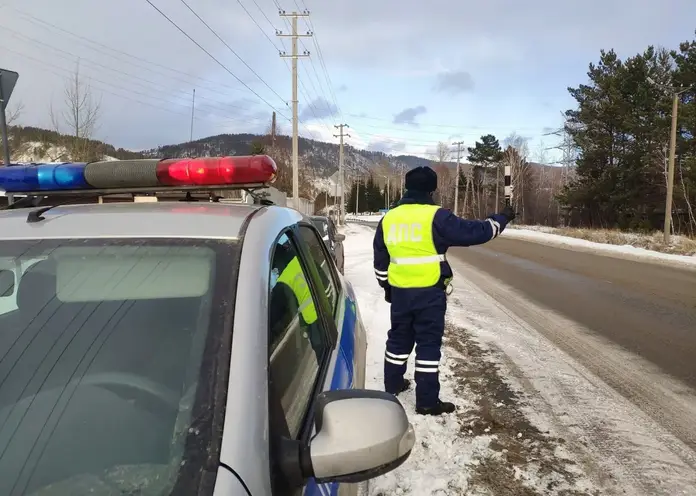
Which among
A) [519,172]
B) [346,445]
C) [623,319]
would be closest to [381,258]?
[346,445]

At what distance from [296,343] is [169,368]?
20.3 inches

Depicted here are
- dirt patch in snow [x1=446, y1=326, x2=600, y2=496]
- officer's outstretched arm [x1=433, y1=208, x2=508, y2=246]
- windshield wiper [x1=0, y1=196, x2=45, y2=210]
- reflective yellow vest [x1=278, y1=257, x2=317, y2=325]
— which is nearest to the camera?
reflective yellow vest [x1=278, y1=257, x2=317, y2=325]

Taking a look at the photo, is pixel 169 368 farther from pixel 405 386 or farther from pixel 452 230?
pixel 405 386

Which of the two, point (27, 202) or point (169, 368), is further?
point (27, 202)

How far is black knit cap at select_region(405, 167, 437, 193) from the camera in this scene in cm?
377

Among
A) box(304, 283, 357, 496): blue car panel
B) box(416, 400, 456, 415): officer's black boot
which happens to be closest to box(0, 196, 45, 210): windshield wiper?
box(304, 283, 357, 496): blue car panel

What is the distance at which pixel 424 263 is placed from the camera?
366cm

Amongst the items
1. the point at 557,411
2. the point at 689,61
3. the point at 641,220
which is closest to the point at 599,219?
the point at 641,220

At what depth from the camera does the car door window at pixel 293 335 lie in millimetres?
1380

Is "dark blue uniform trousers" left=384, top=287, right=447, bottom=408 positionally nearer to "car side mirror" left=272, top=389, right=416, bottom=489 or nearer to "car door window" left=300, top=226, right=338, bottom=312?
"car door window" left=300, top=226, right=338, bottom=312

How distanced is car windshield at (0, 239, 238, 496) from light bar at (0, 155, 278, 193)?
2.19ft

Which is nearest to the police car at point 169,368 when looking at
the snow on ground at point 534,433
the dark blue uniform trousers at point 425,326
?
the snow on ground at point 534,433

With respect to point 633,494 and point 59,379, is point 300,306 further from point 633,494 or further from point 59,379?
point 633,494

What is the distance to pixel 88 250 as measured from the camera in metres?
1.54
